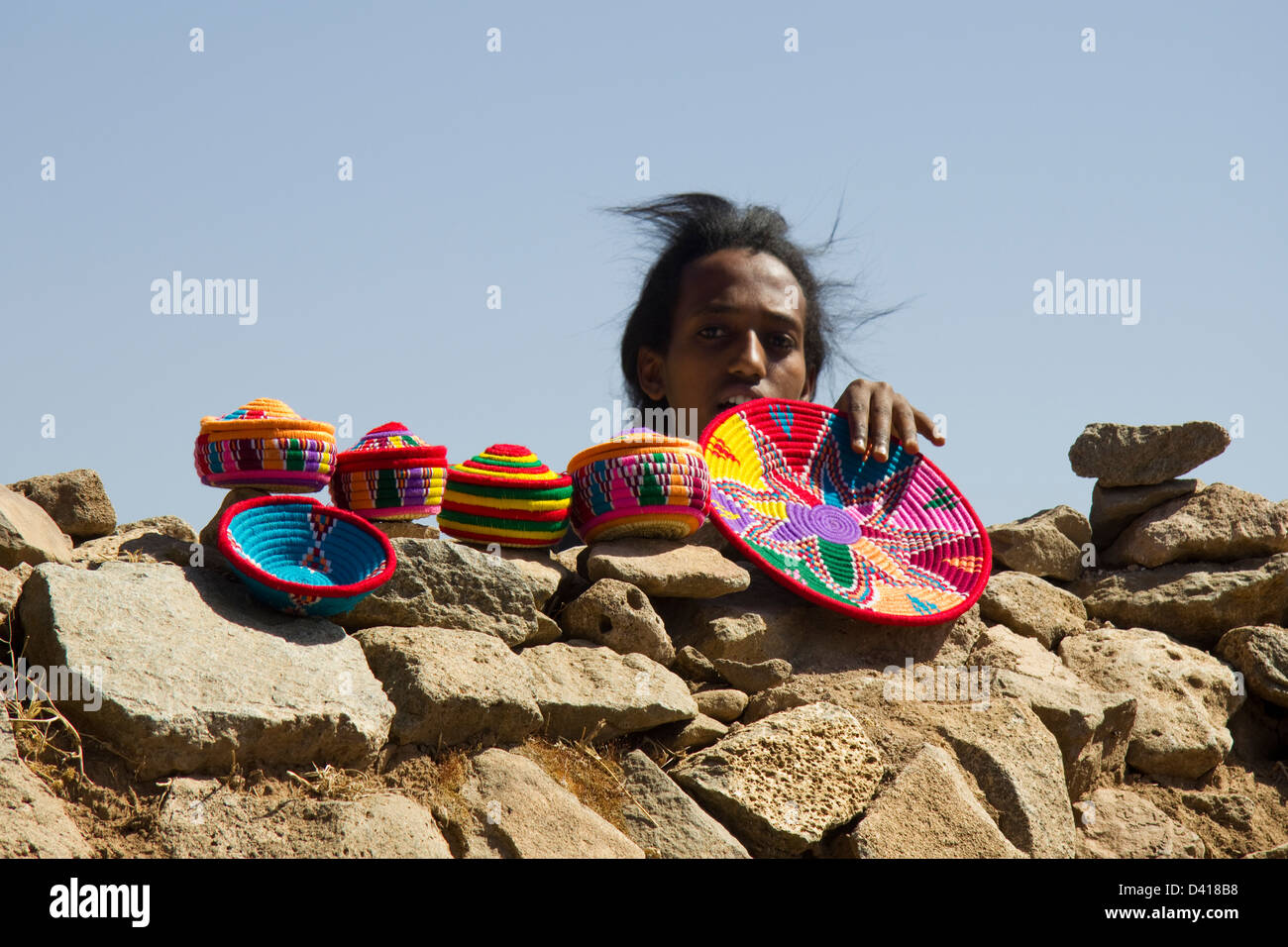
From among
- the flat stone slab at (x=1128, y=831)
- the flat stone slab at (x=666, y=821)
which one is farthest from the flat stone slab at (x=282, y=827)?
the flat stone slab at (x=1128, y=831)

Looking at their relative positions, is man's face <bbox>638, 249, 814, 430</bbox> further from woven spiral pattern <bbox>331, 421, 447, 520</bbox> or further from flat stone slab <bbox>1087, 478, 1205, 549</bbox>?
woven spiral pattern <bbox>331, 421, 447, 520</bbox>

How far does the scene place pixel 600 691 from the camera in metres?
3.29

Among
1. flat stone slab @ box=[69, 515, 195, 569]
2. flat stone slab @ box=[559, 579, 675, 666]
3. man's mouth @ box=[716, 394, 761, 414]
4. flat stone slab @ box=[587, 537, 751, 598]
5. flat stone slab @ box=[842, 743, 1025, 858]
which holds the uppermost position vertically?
man's mouth @ box=[716, 394, 761, 414]

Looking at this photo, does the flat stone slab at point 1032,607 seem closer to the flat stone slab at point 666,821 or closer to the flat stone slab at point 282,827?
the flat stone slab at point 666,821

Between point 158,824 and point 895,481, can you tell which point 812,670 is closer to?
point 895,481

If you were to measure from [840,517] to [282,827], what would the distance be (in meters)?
2.12

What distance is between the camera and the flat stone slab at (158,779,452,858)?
2.61m

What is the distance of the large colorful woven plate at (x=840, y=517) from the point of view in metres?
3.96

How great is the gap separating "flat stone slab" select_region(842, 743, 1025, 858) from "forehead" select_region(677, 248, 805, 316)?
89.9 inches

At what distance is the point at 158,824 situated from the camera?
8.52 ft

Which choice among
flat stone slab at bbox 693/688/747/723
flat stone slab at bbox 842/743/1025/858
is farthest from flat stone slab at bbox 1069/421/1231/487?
flat stone slab at bbox 693/688/747/723

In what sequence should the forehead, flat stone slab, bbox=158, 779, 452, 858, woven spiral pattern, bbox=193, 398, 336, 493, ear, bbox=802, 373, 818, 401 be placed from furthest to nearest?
ear, bbox=802, 373, 818, 401 → the forehead → woven spiral pattern, bbox=193, 398, 336, 493 → flat stone slab, bbox=158, 779, 452, 858

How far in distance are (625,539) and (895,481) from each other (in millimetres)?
1123

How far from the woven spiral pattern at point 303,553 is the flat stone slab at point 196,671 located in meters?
0.08
